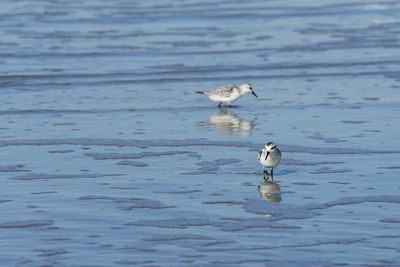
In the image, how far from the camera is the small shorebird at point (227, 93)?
18.6 meters

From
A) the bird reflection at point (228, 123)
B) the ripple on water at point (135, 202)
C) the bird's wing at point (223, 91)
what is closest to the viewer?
the ripple on water at point (135, 202)

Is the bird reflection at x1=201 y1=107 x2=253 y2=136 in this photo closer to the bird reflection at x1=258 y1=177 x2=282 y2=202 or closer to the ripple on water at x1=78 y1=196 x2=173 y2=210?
the bird reflection at x1=258 y1=177 x2=282 y2=202

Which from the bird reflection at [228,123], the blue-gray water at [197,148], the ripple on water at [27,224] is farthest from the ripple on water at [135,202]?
the bird reflection at [228,123]

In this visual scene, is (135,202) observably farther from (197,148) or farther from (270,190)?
(197,148)

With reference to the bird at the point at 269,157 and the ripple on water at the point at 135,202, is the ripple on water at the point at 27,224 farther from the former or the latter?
the bird at the point at 269,157

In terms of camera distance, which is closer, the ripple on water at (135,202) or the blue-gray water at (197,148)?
the blue-gray water at (197,148)

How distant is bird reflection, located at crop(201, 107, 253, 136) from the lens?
15703mm

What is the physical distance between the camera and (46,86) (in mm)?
21125

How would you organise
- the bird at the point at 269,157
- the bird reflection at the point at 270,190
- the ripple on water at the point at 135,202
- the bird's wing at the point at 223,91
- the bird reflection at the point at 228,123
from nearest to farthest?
the ripple on water at the point at 135,202 → the bird reflection at the point at 270,190 → the bird at the point at 269,157 → the bird reflection at the point at 228,123 → the bird's wing at the point at 223,91

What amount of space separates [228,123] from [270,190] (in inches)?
215

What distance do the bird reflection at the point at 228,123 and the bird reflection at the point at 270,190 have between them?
140 inches

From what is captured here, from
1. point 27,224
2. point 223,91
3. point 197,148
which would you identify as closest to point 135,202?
point 27,224

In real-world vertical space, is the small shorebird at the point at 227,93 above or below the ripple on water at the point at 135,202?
above

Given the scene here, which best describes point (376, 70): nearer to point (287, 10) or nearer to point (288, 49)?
point (288, 49)
